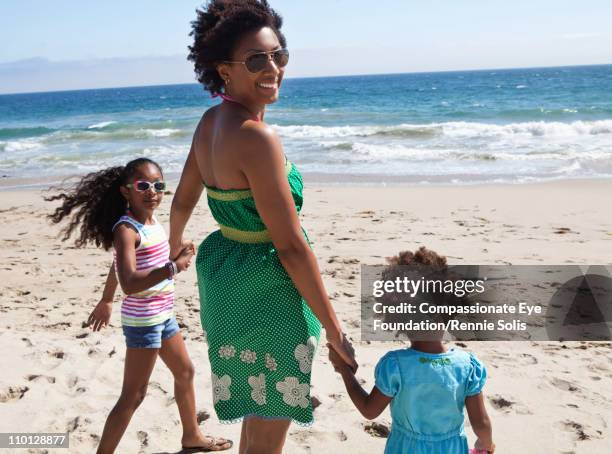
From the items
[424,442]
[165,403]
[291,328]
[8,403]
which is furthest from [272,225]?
[8,403]

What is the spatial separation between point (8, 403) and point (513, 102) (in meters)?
34.4

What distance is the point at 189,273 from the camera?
6195 mm

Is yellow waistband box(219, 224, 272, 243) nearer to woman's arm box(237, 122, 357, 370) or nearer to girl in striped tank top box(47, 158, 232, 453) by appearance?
woman's arm box(237, 122, 357, 370)

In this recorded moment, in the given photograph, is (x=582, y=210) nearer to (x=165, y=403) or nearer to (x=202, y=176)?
(x=165, y=403)

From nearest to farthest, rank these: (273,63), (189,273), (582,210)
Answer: (273,63) → (189,273) → (582,210)

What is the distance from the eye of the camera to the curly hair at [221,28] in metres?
2.10

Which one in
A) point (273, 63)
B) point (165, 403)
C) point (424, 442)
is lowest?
point (165, 403)

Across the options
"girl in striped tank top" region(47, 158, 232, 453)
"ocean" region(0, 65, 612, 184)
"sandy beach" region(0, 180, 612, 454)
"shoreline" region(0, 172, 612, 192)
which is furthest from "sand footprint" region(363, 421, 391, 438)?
"ocean" region(0, 65, 612, 184)

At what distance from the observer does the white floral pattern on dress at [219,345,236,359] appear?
2212 mm

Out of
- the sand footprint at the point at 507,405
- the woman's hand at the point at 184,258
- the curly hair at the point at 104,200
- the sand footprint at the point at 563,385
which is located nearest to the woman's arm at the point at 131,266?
the woman's hand at the point at 184,258

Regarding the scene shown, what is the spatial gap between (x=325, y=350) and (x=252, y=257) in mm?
2472

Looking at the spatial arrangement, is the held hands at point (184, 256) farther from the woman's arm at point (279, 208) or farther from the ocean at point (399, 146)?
the ocean at point (399, 146)

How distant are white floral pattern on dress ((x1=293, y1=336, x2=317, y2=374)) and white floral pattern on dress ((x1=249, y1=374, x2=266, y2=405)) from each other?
0.13 metres

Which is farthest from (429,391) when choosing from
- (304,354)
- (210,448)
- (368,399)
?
(210,448)
